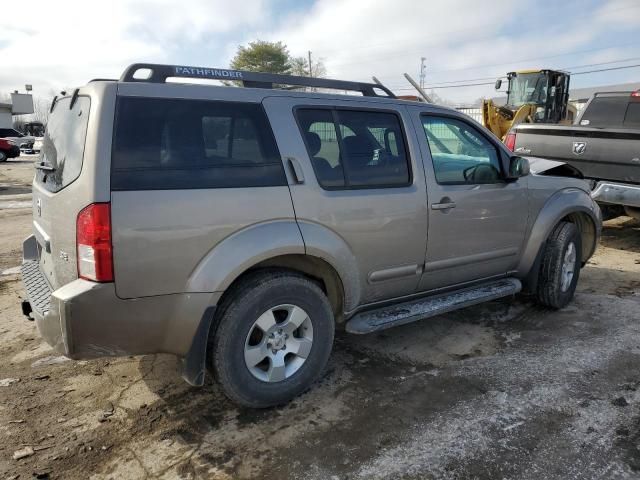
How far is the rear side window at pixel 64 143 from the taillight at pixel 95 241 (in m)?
0.27

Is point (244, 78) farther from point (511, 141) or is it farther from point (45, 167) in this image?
point (511, 141)

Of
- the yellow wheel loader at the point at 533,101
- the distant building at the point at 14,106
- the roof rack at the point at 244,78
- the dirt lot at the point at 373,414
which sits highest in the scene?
the distant building at the point at 14,106

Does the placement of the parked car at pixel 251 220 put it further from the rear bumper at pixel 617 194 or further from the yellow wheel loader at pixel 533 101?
the yellow wheel loader at pixel 533 101

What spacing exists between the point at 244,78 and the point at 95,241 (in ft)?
4.53

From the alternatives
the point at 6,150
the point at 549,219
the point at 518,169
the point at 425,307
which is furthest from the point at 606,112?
the point at 6,150

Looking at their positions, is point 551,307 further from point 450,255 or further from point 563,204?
point 450,255

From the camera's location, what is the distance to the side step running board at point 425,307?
3.46 metres

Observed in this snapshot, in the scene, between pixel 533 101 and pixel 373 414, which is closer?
pixel 373 414

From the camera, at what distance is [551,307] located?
4.76 metres

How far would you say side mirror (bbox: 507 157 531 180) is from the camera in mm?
4113

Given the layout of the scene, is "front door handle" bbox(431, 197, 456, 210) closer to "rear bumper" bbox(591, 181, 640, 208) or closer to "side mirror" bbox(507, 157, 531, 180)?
"side mirror" bbox(507, 157, 531, 180)

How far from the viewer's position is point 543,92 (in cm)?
1527

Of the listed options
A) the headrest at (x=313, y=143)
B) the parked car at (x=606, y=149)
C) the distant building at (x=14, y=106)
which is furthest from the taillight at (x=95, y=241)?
the distant building at (x=14, y=106)

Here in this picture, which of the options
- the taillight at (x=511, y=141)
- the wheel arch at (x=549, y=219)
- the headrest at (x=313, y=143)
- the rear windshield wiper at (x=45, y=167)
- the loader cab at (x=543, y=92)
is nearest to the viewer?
the rear windshield wiper at (x=45, y=167)
